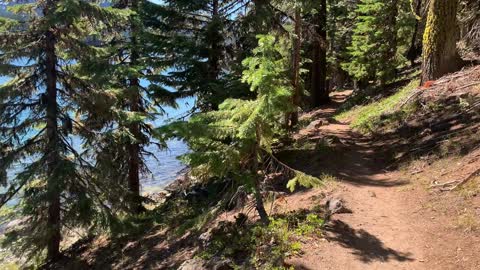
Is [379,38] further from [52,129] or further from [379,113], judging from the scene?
[52,129]

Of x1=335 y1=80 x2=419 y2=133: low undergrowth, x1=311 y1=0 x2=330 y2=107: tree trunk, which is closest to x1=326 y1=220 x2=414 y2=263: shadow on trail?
x1=335 y1=80 x2=419 y2=133: low undergrowth

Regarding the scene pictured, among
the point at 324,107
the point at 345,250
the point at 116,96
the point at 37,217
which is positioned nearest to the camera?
the point at 345,250

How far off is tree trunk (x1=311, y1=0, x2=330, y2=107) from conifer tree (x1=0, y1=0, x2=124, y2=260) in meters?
Result: 10.2

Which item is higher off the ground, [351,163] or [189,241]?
[351,163]

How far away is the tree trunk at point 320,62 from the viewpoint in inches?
770

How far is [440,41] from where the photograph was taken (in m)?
11.4

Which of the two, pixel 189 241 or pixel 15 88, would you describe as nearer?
pixel 189 241

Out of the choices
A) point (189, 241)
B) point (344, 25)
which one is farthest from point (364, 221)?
point (344, 25)

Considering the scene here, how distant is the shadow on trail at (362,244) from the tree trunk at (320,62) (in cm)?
1166

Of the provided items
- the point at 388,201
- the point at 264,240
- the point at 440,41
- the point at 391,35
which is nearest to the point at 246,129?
the point at 264,240

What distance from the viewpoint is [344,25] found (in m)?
28.2

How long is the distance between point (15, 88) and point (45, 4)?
2.26m

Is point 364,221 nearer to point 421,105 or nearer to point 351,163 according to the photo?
point 351,163

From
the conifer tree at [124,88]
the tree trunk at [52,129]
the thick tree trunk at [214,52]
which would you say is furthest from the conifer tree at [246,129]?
the conifer tree at [124,88]
